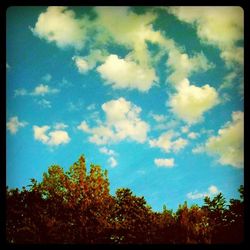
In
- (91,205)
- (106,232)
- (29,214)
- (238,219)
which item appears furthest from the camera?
(91,205)

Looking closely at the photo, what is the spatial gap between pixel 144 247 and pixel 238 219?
1789mm

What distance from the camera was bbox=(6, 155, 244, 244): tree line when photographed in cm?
710

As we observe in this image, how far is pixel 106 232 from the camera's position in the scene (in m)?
8.43

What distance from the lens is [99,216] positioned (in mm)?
8711

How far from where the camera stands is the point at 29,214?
784cm

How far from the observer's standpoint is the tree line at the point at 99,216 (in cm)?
710

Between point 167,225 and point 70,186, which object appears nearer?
point 167,225

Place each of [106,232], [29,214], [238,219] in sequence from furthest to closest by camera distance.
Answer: [106,232] → [29,214] → [238,219]
